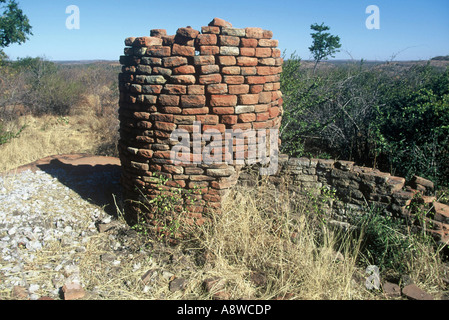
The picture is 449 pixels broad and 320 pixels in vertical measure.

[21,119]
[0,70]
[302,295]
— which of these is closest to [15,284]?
[302,295]

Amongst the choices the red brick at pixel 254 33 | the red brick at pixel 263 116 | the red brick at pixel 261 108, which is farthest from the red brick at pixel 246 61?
the red brick at pixel 263 116

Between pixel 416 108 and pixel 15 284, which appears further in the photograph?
pixel 416 108

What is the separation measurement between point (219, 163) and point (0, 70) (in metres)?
10.5

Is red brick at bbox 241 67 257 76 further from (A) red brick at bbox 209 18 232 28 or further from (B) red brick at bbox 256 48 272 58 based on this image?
(A) red brick at bbox 209 18 232 28

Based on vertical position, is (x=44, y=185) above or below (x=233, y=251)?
above

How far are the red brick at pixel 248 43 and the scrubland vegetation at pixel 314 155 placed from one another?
1666 mm

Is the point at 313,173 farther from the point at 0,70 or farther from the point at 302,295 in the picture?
the point at 0,70

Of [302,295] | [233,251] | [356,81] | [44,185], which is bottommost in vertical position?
[302,295]

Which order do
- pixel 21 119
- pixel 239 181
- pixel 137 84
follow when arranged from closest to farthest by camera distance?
1. pixel 137 84
2. pixel 239 181
3. pixel 21 119

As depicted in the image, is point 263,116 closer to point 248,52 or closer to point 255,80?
point 255,80

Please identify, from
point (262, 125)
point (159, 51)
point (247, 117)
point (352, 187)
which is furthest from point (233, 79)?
point (352, 187)

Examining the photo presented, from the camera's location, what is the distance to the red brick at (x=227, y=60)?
10.2 ft

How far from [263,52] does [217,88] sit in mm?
680

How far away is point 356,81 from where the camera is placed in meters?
7.96
